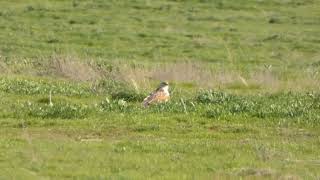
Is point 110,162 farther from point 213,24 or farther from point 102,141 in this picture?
point 213,24

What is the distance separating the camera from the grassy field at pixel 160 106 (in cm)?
1105

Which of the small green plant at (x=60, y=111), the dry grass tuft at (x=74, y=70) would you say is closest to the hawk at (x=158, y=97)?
the small green plant at (x=60, y=111)

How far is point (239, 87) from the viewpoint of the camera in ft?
72.2

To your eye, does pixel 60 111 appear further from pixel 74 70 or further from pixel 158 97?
pixel 74 70

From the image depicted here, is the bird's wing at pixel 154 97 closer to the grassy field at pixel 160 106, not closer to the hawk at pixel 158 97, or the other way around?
the hawk at pixel 158 97

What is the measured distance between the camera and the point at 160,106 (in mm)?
15789

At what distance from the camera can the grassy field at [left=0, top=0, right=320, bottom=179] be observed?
36.3ft

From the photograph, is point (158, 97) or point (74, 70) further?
point (74, 70)

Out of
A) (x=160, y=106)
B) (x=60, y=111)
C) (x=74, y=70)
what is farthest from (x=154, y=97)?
(x=74, y=70)

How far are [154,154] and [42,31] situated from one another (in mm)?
26430

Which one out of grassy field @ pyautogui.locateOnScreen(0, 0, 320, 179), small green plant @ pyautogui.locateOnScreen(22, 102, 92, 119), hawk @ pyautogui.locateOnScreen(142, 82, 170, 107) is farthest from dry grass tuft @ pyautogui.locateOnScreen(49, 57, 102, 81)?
small green plant @ pyautogui.locateOnScreen(22, 102, 92, 119)

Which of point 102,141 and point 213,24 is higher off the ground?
point 102,141

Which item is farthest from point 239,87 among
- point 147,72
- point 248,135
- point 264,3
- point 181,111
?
point 264,3

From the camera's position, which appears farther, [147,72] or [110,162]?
[147,72]
